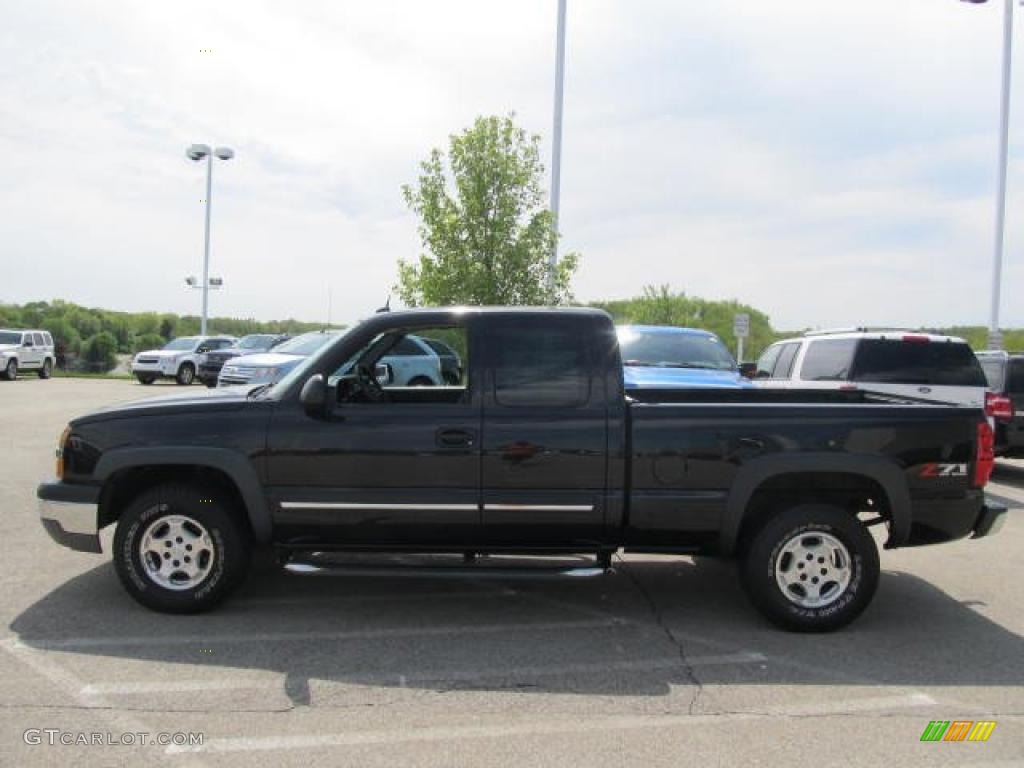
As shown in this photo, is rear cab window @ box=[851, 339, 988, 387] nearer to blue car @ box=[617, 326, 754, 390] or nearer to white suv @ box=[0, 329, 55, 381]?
blue car @ box=[617, 326, 754, 390]

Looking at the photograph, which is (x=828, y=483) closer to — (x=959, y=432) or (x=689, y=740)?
(x=959, y=432)

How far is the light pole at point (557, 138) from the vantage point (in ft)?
50.9

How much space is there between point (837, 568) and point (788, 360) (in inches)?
234

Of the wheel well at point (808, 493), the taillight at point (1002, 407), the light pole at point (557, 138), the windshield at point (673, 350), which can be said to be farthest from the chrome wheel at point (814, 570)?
the light pole at point (557, 138)

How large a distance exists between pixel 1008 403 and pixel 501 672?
29.5 ft

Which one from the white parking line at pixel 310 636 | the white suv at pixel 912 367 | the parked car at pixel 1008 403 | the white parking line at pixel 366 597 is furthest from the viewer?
the parked car at pixel 1008 403

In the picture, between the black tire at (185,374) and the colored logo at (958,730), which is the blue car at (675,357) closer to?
the colored logo at (958,730)

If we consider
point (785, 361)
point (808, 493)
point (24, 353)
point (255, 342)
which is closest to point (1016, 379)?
point (785, 361)

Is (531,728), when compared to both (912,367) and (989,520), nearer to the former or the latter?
(989,520)

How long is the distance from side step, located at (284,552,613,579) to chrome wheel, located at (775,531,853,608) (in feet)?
3.45

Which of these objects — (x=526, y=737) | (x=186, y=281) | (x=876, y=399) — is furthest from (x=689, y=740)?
(x=186, y=281)

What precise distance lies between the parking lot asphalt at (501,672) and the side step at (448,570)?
335mm

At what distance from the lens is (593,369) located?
479 centimetres

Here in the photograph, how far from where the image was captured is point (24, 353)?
93.9ft
